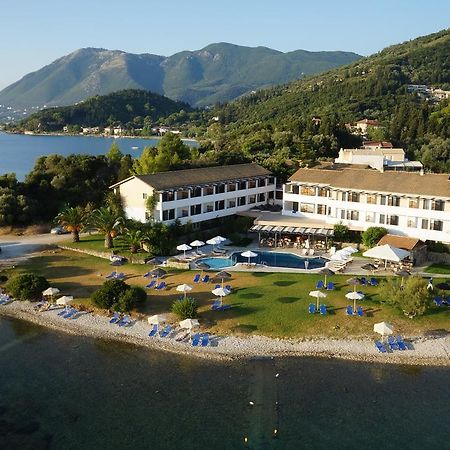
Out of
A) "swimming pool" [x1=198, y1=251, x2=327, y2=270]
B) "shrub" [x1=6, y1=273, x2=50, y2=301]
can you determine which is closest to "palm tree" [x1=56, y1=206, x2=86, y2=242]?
"shrub" [x1=6, y1=273, x2=50, y2=301]

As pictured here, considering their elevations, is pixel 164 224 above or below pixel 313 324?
above

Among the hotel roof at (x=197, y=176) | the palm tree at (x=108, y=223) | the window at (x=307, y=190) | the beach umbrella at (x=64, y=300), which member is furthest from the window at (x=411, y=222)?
the beach umbrella at (x=64, y=300)

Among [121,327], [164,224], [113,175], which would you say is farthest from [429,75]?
[121,327]

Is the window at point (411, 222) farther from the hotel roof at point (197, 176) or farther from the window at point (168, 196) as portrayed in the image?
the window at point (168, 196)

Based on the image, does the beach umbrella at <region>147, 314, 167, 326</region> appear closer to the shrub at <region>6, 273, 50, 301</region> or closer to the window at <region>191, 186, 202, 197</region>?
the shrub at <region>6, 273, 50, 301</region>

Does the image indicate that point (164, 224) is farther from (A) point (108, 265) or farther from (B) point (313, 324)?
(B) point (313, 324)

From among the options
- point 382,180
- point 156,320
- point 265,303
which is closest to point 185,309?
point 156,320
